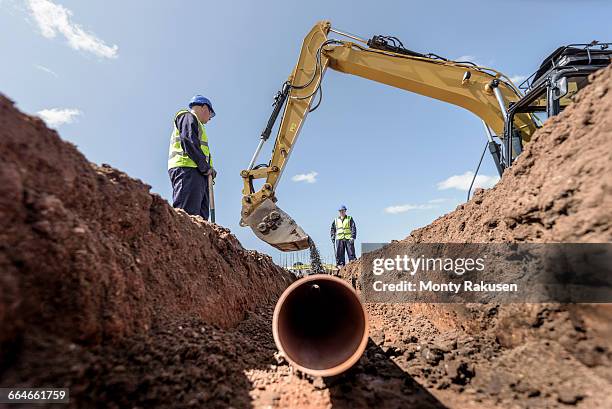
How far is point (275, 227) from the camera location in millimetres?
6180

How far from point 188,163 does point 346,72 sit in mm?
3701

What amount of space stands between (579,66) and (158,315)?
18.2ft

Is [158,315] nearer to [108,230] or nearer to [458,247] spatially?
[108,230]

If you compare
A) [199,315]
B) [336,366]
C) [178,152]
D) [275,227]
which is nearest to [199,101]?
[178,152]

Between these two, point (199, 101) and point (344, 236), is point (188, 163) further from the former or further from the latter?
point (344, 236)

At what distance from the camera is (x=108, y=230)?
7.37 ft

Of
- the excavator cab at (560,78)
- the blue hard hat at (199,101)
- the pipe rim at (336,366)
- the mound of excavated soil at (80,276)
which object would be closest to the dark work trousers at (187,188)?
the blue hard hat at (199,101)

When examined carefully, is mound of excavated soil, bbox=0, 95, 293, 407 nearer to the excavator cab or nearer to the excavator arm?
the excavator arm

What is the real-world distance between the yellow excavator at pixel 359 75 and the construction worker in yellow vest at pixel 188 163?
1.66 m

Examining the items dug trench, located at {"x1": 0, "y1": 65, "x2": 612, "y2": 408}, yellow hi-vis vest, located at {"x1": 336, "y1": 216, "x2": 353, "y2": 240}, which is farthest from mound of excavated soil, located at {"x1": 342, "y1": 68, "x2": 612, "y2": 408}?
yellow hi-vis vest, located at {"x1": 336, "y1": 216, "x2": 353, "y2": 240}

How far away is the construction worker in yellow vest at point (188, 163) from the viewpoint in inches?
179

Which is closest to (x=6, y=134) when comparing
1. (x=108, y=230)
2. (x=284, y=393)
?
(x=108, y=230)

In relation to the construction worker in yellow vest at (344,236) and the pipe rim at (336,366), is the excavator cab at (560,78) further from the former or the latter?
the construction worker in yellow vest at (344,236)

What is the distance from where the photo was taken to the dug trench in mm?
1562
